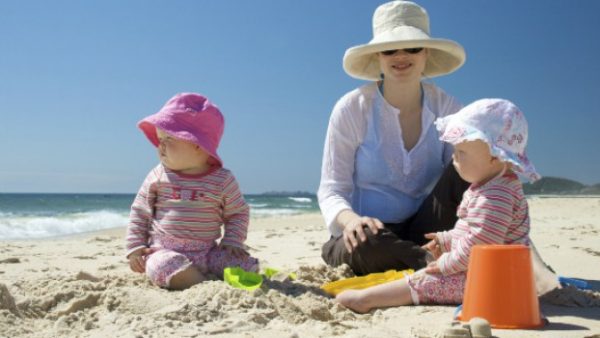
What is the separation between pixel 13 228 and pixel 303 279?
25.9 ft

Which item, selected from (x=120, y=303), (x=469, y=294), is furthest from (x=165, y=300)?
(x=469, y=294)

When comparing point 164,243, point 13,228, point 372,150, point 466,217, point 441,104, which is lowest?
point 13,228

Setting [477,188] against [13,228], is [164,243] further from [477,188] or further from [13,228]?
[13,228]

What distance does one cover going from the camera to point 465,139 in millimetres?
2426

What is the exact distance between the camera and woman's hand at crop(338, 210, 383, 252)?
2840 millimetres

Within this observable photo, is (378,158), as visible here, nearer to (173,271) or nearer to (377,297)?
(377,297)

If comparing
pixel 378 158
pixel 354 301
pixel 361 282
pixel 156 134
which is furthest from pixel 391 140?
pixel 156 134

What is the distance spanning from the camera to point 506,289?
206cm

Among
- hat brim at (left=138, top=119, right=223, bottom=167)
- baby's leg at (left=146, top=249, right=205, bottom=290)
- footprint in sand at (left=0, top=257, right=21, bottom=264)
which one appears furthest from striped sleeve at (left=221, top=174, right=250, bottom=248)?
footprint in sand at (left=0, top=257, right=21, bottom=264)

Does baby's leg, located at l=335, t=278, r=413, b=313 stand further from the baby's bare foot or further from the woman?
the woman

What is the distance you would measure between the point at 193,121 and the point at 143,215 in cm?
57

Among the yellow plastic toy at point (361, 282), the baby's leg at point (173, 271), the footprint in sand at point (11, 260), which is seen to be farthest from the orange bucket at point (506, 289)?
the footprint in sand at point (11, 260)

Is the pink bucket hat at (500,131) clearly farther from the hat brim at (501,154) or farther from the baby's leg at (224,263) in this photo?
the baby's leg at (224,263)

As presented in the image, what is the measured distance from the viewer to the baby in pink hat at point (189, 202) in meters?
2.92
